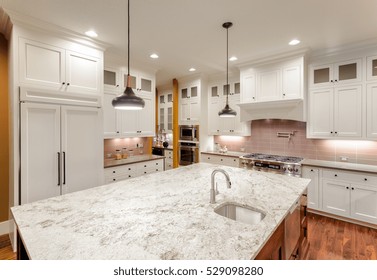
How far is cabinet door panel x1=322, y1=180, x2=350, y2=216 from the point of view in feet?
9.71

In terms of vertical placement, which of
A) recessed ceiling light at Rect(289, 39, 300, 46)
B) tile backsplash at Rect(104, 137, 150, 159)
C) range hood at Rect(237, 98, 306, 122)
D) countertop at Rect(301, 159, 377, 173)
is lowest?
countertop at Rect(301, 159, 377, 173)

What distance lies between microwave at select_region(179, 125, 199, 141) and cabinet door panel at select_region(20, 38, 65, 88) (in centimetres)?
286

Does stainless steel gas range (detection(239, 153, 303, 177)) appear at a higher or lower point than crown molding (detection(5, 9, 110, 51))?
lower

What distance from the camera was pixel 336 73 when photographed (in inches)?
125

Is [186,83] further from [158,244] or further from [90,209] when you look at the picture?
[158,244]

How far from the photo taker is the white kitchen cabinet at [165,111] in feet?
18.1

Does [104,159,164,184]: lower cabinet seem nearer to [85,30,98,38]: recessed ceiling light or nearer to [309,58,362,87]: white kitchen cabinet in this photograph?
[85,30,98,38]: recessed ceiling light

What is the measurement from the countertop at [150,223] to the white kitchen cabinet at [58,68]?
5.32 feet

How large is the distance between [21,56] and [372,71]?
15.3 ft

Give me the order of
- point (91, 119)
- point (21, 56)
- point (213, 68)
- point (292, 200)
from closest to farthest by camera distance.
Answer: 1. point (292, 200)
2. point (21, 56)
3. point (91, 119)
4. point (213, 68)

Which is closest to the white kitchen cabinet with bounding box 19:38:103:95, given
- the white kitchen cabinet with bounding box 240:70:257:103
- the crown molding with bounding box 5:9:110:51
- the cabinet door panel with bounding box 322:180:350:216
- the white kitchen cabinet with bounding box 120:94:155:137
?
the crown molding with bounding box 5:9:110:51

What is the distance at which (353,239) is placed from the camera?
2570mm

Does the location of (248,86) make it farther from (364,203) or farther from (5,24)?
(5,24)

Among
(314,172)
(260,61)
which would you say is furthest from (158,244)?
(260,61)
